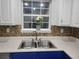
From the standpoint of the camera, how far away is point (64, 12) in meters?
3.10

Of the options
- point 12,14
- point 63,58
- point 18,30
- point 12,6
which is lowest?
point 63,58

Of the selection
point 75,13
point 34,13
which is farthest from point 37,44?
point 75,13

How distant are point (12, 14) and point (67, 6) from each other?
1.35m

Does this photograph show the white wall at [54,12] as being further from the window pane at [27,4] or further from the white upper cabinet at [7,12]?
the white upper cabinet at [7,12]

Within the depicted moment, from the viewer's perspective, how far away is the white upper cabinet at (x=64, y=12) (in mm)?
3061

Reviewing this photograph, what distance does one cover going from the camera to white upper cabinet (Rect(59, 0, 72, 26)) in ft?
10.0

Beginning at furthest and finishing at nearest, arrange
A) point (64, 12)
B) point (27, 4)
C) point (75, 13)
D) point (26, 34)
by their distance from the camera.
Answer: point (27, 4) → point (26, 34) → point (64, 12) → point (75, 13)

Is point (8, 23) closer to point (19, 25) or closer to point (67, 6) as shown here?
point (19, 25)

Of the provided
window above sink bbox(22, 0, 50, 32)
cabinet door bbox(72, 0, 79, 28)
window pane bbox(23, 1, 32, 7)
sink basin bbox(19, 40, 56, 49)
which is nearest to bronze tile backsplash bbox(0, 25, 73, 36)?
window above sink bbox(22, 0, 50, 32)

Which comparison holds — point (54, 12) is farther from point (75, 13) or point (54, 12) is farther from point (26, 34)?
point (26, 34)

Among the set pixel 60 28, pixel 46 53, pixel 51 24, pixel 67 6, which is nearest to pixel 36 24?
pixel 51 24

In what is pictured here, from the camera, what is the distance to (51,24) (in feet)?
11.1

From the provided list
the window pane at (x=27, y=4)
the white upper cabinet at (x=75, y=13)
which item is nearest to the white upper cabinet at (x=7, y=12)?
the window pane at (x=27, y=4)

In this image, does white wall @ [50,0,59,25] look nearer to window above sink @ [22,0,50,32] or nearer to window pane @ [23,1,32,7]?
window above sink @ [22,0,50,32]
